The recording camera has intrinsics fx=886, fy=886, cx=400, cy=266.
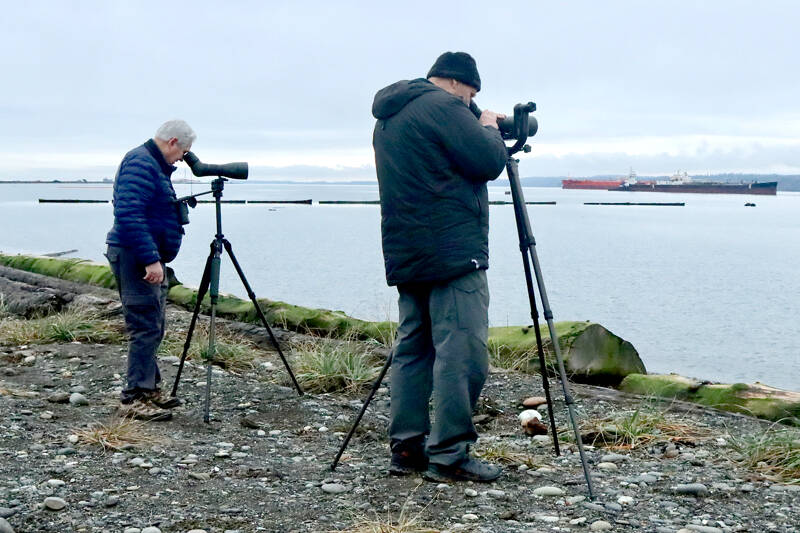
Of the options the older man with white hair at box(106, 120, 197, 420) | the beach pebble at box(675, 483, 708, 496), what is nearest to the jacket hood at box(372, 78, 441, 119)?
the older man with white hair at box(106, 120, 197, 420)

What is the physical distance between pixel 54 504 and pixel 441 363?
1.91 meters

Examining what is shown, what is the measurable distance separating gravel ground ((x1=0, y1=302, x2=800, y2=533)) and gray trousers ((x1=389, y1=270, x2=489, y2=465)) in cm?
24

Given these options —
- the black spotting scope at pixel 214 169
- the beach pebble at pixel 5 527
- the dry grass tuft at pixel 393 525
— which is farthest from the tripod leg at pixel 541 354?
the beach pebble at pixel 5 527

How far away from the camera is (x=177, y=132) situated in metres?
5.64

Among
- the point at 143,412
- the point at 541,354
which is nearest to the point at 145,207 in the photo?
the point at 143,412

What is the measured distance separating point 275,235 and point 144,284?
124 feet

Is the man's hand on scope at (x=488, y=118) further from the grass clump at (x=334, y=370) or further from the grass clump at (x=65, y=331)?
the grass clump at (x=65, y=331)

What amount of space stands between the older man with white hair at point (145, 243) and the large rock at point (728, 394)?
11.2ft

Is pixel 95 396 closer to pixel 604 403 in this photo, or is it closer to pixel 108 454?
pixel 108 454

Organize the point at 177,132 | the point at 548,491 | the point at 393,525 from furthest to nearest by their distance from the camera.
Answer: the point at 177,132
the point at 548,491
the point at 393,525

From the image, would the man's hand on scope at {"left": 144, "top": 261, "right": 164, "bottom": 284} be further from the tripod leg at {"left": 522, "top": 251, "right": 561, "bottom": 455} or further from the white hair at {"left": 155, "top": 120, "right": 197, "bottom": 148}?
the tripod leg at {"left": 522, "top": 251, "right": 561, "bottom": 455}

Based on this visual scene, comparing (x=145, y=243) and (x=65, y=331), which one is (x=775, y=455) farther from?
(x=65, y=331)

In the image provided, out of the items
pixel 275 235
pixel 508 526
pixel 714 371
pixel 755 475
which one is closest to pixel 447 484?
pixel 508 526

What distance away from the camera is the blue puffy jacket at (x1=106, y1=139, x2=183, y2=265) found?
549 centimetres
